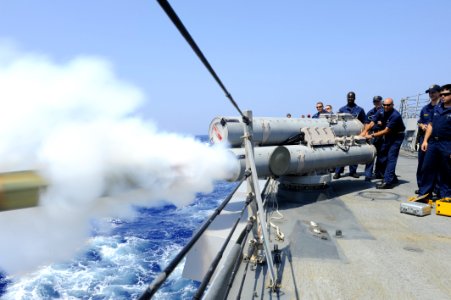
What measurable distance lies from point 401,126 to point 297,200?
267 centimetres

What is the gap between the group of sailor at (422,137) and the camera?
15.6ft

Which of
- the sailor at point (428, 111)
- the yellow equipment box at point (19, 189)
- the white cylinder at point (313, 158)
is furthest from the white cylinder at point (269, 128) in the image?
the yellow equipment box at point (19, 189)

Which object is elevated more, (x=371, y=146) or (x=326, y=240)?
(x=371, y=146)

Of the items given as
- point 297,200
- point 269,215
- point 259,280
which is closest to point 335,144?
point 297,200

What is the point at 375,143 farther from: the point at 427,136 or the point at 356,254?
the point at 356,254

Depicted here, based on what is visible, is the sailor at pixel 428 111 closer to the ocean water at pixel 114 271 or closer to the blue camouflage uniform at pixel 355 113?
the blue camouflage uniform at pixel 355 113

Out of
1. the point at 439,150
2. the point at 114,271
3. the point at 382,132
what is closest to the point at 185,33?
the point at 439,150

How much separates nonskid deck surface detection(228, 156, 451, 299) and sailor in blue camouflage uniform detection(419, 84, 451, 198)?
631mm

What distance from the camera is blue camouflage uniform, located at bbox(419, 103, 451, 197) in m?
4.70

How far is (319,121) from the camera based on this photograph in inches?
262

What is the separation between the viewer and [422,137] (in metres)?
6.12

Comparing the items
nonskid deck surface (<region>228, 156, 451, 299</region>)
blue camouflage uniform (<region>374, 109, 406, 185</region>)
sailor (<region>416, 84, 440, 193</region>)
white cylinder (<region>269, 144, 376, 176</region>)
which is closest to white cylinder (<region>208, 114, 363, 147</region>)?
white cylinder (<region>269, 144, 376, 176</region>)

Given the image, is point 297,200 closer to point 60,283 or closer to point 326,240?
point 326,240

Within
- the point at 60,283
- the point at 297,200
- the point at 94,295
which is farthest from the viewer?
the point at 60,283
